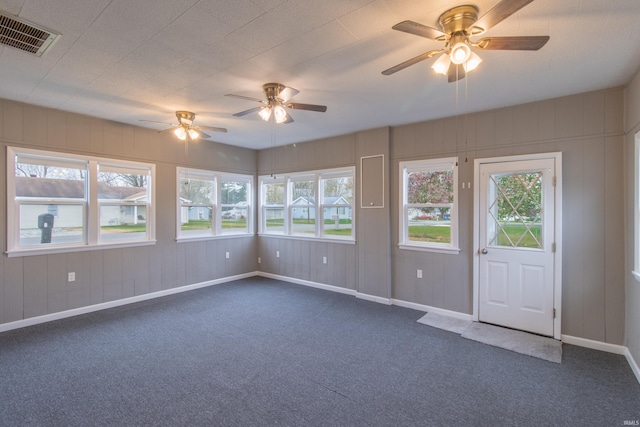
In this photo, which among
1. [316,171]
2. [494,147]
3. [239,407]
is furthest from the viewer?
[316,171]

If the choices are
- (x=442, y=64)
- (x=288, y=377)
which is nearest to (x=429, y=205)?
(x=442, y=64)

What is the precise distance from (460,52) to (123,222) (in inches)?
199

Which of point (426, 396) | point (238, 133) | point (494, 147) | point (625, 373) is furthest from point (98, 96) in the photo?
point (625, 373)

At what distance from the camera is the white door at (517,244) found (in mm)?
3520

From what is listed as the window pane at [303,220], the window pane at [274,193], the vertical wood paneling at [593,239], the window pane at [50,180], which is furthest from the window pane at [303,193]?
the vertical wood paneling at [593,239]

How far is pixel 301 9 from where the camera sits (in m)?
1.94

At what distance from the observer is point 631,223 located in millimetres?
2973

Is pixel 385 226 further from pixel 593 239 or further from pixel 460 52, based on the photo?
pixel 460 52

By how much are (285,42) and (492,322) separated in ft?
13.2

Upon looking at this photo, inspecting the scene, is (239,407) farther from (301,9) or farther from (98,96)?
(98,96)

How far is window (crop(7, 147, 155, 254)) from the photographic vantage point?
3818mm

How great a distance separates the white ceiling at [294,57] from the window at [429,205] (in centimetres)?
81

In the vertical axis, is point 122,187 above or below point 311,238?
above

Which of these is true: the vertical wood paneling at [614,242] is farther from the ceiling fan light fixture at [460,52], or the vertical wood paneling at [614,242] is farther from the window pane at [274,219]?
the window pane at [274,219]
